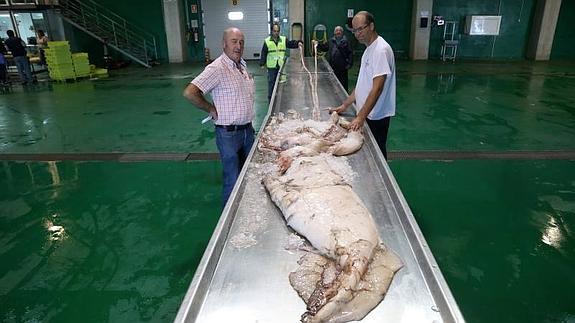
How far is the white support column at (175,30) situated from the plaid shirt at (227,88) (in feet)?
45.9

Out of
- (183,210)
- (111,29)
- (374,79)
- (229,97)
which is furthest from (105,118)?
(111,29)

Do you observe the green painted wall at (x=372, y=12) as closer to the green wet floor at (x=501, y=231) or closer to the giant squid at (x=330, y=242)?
the green wet floor at (x=501, y=231)

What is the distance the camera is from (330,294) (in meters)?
1.42

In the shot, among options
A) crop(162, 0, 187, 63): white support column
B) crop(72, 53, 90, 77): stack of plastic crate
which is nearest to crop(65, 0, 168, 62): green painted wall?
crop(162, 0, 187, 63): white support column

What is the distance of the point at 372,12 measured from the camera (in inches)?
623

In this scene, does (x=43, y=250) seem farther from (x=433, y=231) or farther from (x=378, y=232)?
(x=433, y=231)

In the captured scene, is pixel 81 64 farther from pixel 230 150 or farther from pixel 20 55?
pixel 230 150

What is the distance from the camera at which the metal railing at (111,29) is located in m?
14.3

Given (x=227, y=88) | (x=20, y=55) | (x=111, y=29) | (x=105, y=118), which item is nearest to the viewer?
(x=227, y=88)

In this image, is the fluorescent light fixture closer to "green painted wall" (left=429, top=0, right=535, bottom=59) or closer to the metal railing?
the metal railing

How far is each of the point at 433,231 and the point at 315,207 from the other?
81.0 inches

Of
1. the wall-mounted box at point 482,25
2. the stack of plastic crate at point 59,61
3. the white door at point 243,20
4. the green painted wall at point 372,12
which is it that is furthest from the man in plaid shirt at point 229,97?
the wall-mounted box at point 482,25

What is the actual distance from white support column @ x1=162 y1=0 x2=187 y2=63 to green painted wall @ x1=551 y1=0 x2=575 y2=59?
1598 centimetres

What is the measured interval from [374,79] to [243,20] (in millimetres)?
14346
